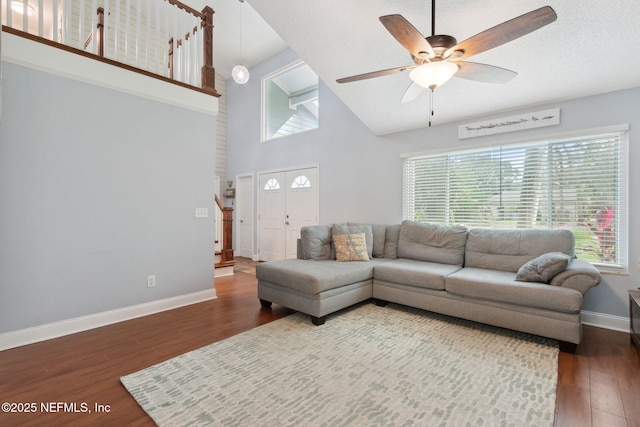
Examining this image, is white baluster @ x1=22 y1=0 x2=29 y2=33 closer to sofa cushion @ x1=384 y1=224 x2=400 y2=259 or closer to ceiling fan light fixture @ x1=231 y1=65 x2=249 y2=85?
ceiling fan light fixture @ x1=231 y1=65 x2=249 y2=85

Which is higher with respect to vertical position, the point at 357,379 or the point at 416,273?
the point at 416,273

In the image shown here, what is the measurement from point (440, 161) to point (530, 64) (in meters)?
1.54

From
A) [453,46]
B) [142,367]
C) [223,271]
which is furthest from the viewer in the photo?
[223,271]

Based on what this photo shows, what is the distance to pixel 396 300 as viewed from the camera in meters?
3.32

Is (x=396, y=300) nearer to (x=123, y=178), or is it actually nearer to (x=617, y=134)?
(x=617, y=134)

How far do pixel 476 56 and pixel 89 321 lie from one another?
4508mm

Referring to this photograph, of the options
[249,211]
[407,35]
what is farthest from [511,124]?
[249,211]

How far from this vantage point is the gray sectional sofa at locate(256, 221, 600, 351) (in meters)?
2.46

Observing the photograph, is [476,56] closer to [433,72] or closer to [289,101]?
[433,72]

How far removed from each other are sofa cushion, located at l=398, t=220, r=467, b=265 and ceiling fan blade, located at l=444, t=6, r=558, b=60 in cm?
231

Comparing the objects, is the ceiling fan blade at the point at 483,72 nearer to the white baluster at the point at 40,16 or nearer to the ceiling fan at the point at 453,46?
the ceiling fan at the point at 453,46

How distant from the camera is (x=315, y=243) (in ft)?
12.4

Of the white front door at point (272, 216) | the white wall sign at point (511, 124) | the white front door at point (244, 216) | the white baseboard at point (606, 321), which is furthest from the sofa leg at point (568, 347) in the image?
the white front door at point (244, 216)

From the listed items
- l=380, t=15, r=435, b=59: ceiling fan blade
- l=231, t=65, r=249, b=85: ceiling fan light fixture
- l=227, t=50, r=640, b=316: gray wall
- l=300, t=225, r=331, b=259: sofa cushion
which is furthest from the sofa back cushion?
l=231, t=65, r=249, b=85: ceiling fan light fixture
